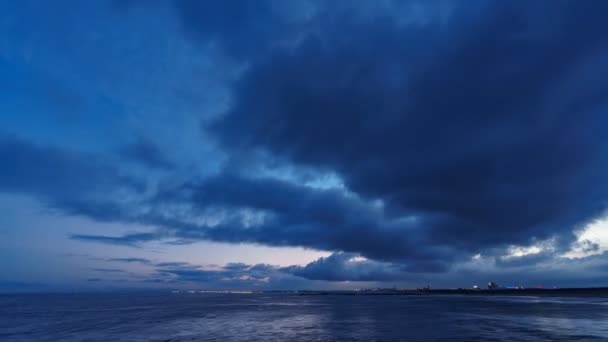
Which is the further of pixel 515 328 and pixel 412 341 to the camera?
pixel 515 328

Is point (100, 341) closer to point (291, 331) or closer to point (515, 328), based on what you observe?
point (291, 331)

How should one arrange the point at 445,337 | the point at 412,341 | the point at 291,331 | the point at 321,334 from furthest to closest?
the point at 291,331 < the point at 321,334 < the point at 445,337 < the point at 412,341

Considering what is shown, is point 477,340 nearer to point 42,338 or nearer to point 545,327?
point 545,327

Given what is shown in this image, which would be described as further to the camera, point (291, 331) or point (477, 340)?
point (291, 331)

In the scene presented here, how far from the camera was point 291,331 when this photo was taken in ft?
174

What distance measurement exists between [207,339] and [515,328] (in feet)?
149

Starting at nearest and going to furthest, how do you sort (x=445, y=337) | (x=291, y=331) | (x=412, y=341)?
(x=412, y=341) < (x=445, y=337) < (x=291, y=331)

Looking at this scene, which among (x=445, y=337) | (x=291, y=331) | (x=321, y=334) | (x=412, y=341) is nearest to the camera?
(x=412, y=341)

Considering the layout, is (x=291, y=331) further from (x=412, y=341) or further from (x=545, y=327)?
(x=545, y=327)

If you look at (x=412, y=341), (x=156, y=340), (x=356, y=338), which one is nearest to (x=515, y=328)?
(x=412, y=341)

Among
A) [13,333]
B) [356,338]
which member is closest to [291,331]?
[356,338]

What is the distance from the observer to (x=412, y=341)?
42.3m

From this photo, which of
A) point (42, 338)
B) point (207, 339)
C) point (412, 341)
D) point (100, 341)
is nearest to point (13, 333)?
point (42, 338)

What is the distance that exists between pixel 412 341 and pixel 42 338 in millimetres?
51016
